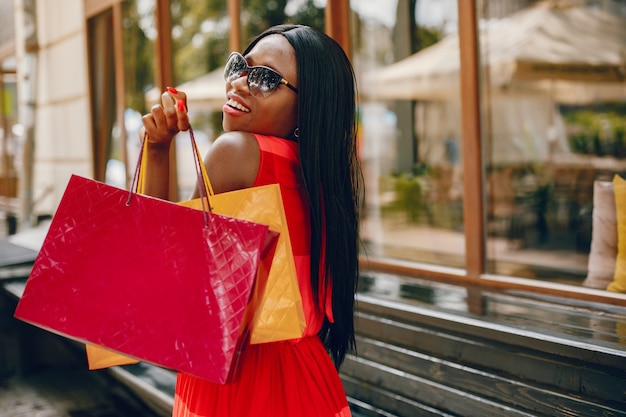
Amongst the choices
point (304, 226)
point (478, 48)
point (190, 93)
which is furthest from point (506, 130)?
point (304, 226)

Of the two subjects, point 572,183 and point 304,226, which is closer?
point 304,226

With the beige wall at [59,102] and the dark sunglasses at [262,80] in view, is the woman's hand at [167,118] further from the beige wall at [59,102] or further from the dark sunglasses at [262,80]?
the beige wall at [59,102]

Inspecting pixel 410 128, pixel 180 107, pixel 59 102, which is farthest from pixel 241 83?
pixel 59 102

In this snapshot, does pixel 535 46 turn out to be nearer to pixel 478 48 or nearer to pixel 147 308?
pixel 478 48

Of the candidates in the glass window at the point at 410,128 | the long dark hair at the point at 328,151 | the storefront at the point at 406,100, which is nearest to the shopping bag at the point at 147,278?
the long dark hair at the point at 328,151

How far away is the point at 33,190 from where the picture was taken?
10984 mm

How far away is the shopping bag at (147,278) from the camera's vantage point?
140 cm

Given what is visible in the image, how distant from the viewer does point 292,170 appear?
66.1 inches

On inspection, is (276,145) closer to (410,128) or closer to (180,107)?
(180,107)

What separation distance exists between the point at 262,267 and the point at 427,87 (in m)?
7.86

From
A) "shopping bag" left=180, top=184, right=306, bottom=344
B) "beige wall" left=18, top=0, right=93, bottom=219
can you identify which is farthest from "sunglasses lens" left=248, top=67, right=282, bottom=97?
"beige wall" left=18, top=0, right=93, bottom=219

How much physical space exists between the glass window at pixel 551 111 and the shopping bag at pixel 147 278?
20.2 feet

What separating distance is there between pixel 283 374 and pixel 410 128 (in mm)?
6878

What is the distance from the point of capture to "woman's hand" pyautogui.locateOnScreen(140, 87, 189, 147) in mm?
1613
